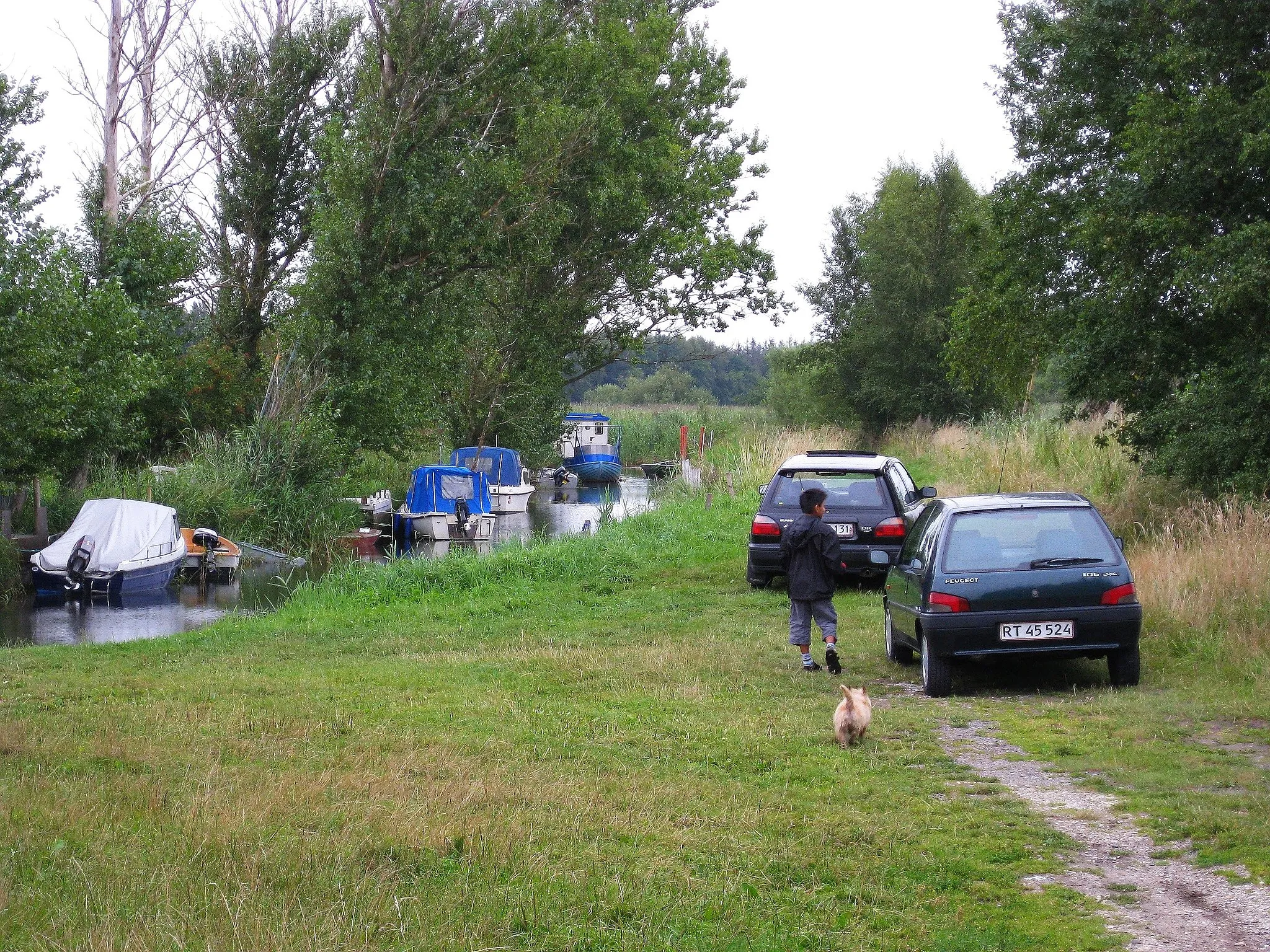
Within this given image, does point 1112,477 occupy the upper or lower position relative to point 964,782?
upper

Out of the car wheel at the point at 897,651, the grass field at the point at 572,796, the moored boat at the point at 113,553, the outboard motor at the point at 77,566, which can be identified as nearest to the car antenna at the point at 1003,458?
the grass field at the point at 572,796

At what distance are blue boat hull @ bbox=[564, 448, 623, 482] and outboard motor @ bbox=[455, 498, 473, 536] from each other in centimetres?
2317

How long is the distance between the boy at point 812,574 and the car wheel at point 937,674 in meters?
1.10

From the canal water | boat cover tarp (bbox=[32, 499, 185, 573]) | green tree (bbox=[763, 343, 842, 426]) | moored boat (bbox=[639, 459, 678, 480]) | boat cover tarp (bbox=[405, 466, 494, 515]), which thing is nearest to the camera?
the canal water

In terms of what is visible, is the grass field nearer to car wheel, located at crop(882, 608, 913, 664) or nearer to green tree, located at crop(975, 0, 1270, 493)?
car wheel, located at crop(882, 608, 913, 664)

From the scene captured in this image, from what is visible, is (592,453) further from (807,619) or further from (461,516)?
(807,619)

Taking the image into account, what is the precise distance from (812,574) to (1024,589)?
6.48 feet

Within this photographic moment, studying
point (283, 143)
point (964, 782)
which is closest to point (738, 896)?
point (964, 782)

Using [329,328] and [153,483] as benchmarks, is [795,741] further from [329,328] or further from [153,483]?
[329,328]

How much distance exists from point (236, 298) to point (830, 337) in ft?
85.8

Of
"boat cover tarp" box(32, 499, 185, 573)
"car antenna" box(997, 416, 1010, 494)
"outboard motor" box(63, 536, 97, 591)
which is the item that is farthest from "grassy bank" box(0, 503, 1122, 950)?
"boat cover tarp" box(32, 499, 185, 573)

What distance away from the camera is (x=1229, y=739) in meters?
8.06

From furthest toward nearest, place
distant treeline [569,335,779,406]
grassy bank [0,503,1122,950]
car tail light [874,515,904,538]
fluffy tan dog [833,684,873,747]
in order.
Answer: distant treeline [569,335,779,406] → car tail light [874,515,904,538] → fluffy tan dog [833,684,873,747] → grassy bank [0,503,1122,950]

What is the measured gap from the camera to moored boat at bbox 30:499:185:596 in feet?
83.9
